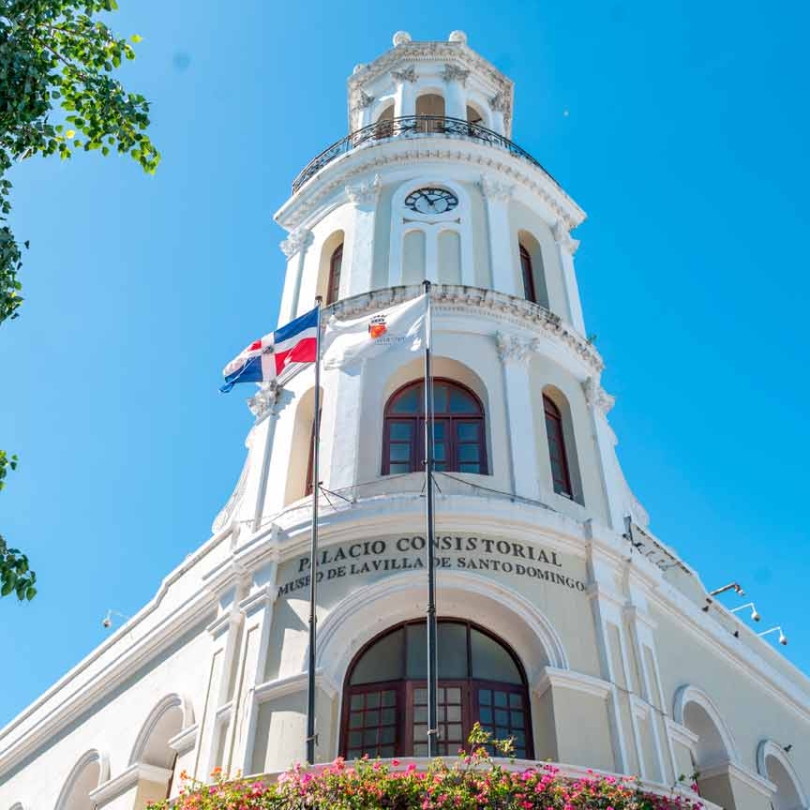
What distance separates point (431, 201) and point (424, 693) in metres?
12.4

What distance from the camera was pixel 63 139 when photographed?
1255cm

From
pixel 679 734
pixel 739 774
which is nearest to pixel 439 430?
pixel 679 734

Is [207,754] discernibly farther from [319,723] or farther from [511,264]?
[511,264]

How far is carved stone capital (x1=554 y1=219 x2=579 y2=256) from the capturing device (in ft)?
82.3

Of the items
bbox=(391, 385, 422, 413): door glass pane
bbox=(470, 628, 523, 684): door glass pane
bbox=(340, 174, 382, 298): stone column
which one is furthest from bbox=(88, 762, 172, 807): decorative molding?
bbox=(340, 174, 382, 298): stone column

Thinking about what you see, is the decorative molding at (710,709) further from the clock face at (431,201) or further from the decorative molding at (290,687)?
the clock face at (431,201)

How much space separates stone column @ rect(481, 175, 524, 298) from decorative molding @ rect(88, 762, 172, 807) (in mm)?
11417

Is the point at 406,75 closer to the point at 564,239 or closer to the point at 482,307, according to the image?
the point at 564,239

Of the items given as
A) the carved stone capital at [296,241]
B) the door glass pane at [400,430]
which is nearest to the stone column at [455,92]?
the carved stone capital at [296,241]

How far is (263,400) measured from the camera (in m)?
21.5

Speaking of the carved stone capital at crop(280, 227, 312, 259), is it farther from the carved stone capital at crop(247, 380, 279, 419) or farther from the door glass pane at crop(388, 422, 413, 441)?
the door glass pane at crop(388, 422, 413, 441)

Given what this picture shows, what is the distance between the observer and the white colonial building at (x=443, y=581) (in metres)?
15.5

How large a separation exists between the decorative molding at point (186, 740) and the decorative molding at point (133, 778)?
60.6 inches

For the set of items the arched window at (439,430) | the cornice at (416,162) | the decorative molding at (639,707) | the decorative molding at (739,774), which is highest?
the cornice at (416,162)
